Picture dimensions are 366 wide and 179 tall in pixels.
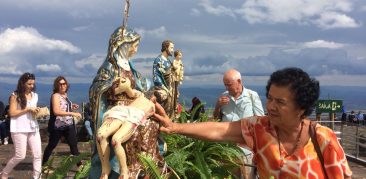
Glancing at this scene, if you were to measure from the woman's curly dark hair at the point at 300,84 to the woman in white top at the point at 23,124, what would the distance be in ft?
16.9

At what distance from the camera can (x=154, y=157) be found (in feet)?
12.9

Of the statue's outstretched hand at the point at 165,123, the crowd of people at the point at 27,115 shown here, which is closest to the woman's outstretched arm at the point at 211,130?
the statue's outstretched hand at the point at 165,123

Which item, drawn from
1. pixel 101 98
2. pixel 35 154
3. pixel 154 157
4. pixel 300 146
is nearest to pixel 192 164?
pixel 154 157

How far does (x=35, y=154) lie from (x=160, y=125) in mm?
4278

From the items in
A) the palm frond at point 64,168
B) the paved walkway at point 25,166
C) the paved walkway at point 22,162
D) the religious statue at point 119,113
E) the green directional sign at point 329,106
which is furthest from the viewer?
the green directional sign at point 329,106

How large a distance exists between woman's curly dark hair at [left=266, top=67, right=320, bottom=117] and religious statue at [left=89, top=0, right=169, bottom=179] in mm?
1099

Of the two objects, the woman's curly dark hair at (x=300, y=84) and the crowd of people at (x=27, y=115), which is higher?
the woman's curly dark hair at (x=300, y=84)

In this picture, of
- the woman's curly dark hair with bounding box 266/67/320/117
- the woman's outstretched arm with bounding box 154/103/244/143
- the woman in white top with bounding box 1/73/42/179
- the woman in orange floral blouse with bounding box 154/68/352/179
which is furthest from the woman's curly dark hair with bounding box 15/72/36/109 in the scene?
the woman's curly dark hair with bounding box 266/67/320/117

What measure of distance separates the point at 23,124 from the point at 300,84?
5.38 meters

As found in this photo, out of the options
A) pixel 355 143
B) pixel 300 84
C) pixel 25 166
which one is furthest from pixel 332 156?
pixel 355 143

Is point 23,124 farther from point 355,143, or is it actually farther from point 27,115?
point 355,143

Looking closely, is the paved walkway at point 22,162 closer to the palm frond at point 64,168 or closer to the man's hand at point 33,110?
the man's hand at point 33,110

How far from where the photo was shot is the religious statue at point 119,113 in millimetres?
3609

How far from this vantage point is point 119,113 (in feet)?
12.0
